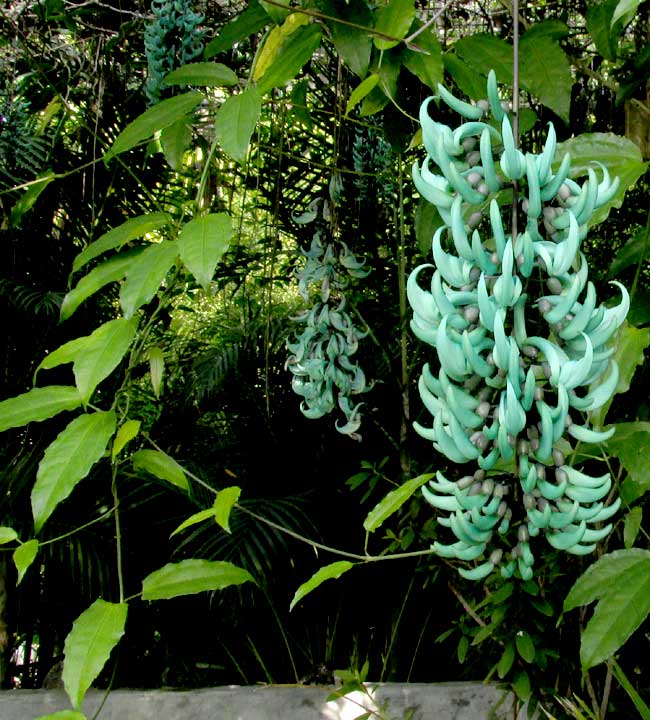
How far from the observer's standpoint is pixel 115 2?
2.51 meters

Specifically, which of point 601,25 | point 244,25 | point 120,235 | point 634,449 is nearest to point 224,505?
point 120,235

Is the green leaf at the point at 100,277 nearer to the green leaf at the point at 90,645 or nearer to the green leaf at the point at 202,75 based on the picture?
the green leaf at the point at 202,75

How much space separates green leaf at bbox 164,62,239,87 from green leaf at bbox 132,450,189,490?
0.43 metres

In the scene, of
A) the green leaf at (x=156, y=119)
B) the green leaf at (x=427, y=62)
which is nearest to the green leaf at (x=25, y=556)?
the green leaf at (x=156, y=119)

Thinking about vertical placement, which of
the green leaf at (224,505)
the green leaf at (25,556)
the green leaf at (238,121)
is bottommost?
the green leaf at (25,556)

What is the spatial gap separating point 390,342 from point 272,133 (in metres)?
0.71

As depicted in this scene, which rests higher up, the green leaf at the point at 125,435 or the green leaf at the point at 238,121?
the green leaf at the point at 238,121

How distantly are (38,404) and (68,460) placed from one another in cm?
9

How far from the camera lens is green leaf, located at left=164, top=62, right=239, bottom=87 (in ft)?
3.39

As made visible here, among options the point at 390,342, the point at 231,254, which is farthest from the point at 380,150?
the point at 231,254

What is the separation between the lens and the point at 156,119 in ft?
3.25

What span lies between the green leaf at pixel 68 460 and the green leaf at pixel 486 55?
0.61 meters

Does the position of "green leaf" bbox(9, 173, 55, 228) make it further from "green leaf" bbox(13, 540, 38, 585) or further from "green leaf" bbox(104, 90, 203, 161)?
"green leaf" bbox(13, 540, 38, 585)

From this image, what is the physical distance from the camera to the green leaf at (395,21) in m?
0.98
